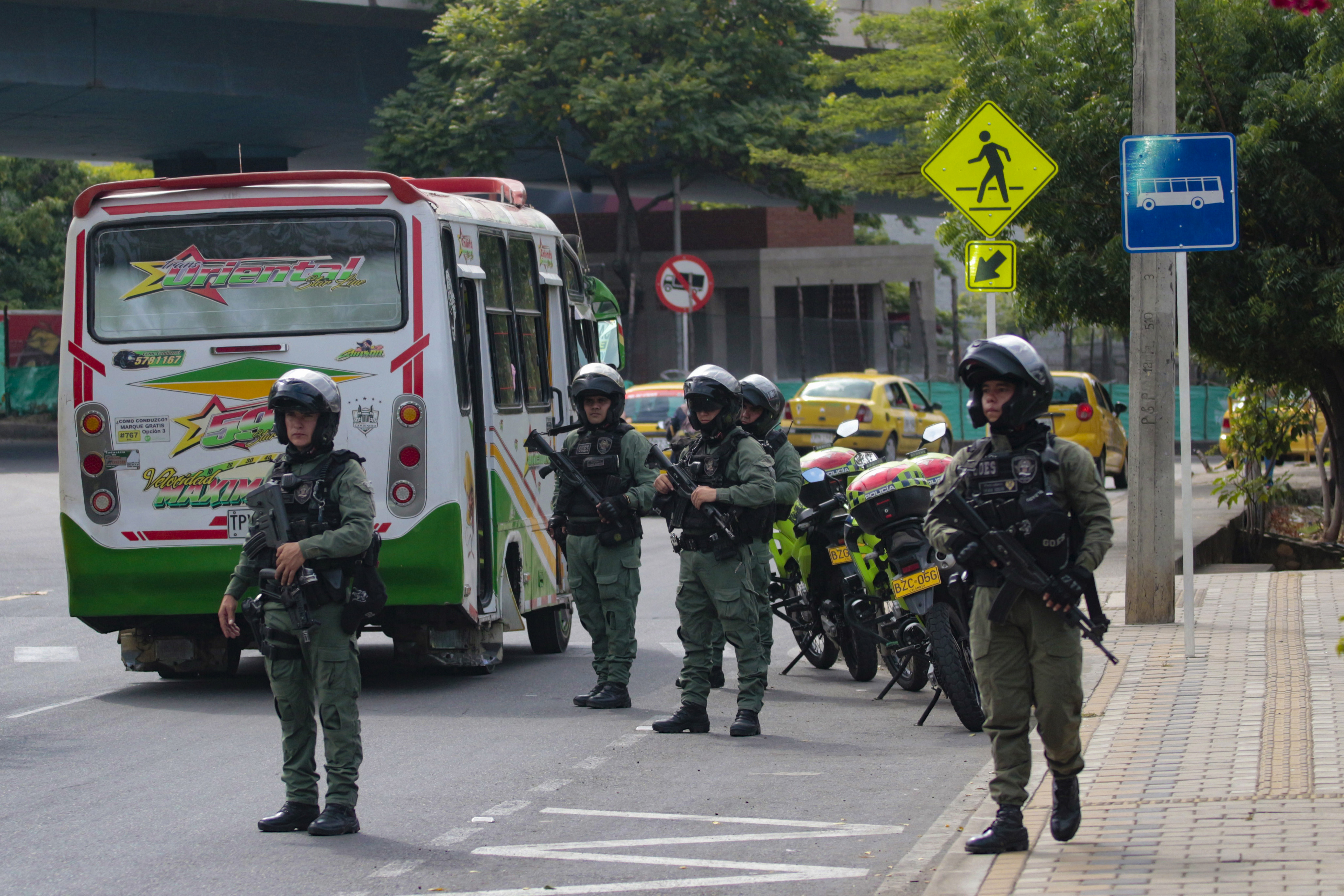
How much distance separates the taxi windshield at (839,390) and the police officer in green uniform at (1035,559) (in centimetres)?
2101

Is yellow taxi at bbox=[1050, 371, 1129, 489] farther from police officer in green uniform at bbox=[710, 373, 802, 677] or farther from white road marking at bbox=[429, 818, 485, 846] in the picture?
white road marking at bbox=[429, 818, 485, 846]

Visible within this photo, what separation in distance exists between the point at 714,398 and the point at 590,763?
1.87 metres

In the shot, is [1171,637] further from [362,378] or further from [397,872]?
[397,872]

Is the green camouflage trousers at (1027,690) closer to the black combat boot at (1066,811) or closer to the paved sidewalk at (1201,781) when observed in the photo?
the black combat boot at (1066,811)

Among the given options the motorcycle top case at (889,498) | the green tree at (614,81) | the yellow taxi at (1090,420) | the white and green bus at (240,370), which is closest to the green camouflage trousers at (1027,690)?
the motorcycle top case at (889,498)

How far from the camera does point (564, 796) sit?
703cm

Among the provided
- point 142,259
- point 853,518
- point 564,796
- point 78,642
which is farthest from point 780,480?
point 78,642

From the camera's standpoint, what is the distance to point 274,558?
6.30 m

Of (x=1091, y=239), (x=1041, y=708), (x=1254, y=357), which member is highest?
(x=1091, y=239)

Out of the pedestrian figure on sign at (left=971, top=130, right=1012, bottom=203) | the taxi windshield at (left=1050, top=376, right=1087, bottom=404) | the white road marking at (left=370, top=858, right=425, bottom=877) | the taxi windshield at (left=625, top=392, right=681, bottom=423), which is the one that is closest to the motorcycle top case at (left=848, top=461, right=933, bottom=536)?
the pedestrian figure on sign at (left=971, top=130, right=1012, bottom=203)

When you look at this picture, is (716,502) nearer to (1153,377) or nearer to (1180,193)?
(1180,193)

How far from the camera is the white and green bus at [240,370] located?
373 inches

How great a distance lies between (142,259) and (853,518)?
13.8ft

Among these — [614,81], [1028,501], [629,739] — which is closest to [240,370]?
[629,739]
